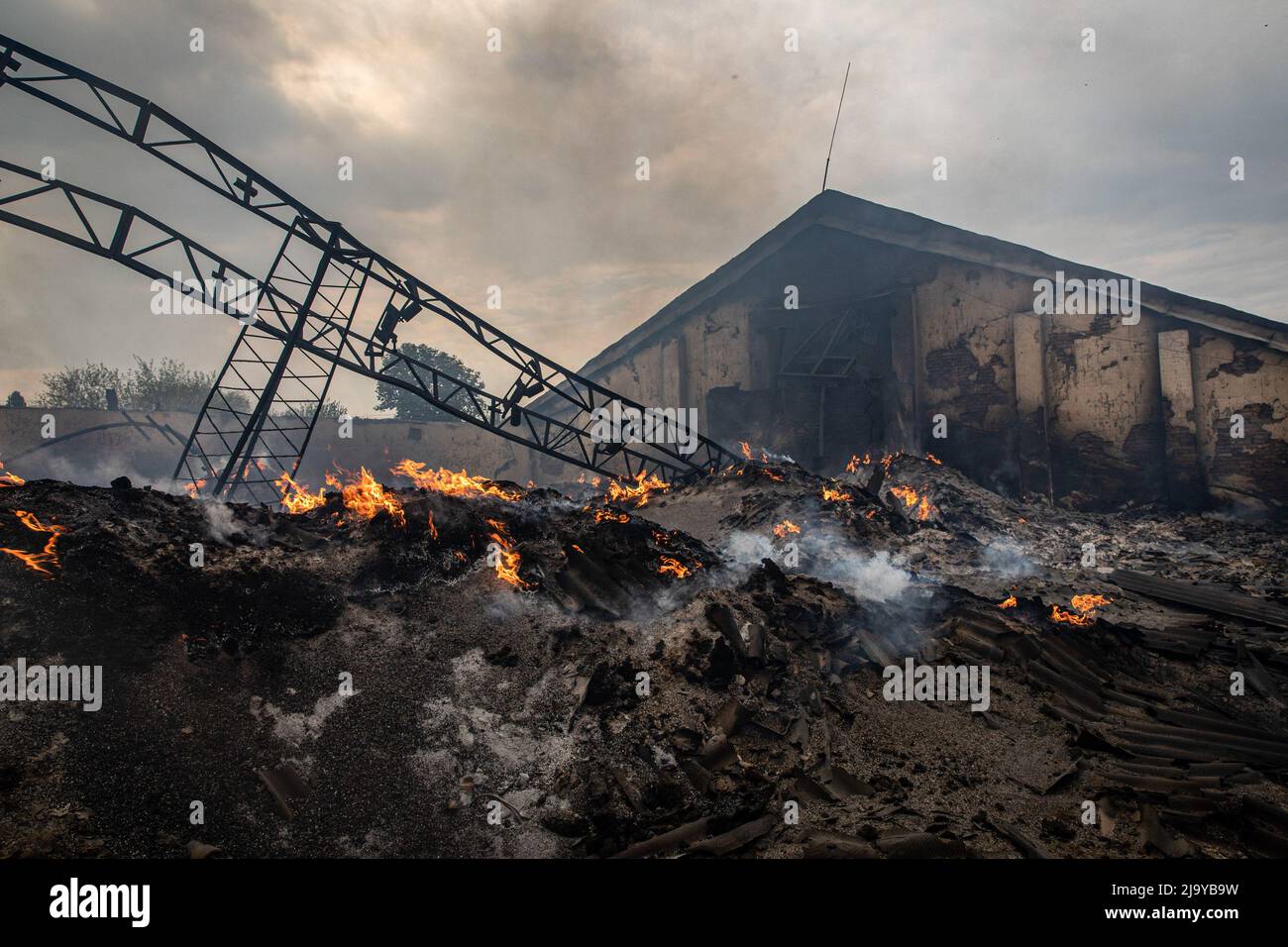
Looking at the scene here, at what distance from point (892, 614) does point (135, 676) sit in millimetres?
7522

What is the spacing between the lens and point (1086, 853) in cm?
368

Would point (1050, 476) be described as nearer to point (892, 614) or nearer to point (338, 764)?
point (892, 614)

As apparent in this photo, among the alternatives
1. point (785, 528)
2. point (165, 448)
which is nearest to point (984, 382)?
point (785, 528)

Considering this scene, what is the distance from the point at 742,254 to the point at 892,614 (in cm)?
1395

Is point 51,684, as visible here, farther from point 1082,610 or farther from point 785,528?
point 1082,610

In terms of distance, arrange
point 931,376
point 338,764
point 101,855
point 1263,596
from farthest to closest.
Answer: point 931,376, point 1263,596, point 338,764, point 101,855

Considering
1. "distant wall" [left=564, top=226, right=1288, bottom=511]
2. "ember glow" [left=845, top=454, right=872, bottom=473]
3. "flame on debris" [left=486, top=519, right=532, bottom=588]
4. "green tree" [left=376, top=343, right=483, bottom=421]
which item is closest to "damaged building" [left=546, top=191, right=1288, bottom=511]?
"distant wall" [left=564, top=226, right=1288, bottom=511]

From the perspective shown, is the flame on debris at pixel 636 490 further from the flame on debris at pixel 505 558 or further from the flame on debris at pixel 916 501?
the flame on debris at pixel 505 558

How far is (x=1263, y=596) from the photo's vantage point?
27.2 ft

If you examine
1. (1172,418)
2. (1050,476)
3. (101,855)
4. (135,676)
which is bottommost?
(101,855)

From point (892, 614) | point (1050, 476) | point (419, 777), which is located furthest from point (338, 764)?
point (1050, 476)

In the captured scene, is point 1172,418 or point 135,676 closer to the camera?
point 135,676
